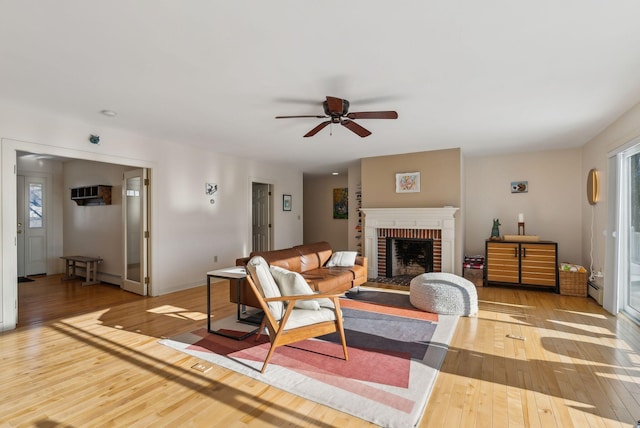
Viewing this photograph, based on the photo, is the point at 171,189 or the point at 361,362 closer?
the point at 361,362

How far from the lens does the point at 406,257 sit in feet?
21.9

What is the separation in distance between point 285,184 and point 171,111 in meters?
4.31

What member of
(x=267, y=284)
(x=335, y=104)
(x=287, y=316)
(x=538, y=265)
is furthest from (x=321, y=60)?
(x=538, y=265)

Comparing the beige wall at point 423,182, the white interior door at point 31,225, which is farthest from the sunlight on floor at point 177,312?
the white interior door at point 31,225

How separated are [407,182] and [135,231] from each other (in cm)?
486

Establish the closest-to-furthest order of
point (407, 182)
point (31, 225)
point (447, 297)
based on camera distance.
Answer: point (447, 297)
point (407, 182)
point (31, 225)

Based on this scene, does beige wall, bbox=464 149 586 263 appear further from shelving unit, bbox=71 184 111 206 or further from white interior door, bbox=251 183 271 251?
shelving unit, bbox=71 184 111 206

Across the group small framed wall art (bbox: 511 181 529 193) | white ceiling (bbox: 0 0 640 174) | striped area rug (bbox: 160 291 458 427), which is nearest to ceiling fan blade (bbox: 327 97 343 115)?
white ceiling (bbox: 0 0 640 174)

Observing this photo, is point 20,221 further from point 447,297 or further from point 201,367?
point 447,297

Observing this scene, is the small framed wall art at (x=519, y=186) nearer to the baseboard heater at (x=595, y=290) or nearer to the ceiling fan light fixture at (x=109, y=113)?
the baseboard heater at (x=595, y=290)

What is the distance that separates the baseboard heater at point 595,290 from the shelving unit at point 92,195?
8084 millimetres

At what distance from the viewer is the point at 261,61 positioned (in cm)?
259

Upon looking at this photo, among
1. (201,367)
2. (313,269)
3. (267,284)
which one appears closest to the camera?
(201,367)

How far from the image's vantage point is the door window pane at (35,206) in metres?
6.80
